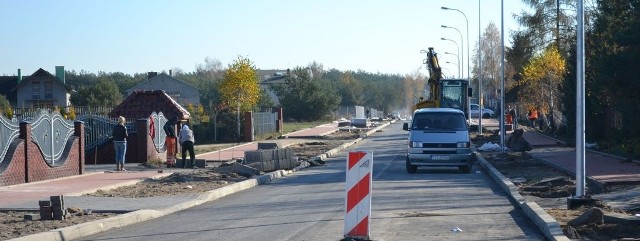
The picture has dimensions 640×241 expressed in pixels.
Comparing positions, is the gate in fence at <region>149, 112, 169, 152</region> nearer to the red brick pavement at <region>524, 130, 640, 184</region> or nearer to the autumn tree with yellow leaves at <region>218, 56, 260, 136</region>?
the red brick pavement at <region>524, 130, 640, 184</region>

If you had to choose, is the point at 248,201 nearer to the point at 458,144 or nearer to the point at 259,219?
the point at 259,219

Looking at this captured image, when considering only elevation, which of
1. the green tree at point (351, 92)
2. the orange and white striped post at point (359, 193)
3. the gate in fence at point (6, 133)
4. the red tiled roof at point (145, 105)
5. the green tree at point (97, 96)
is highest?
the green tree at point (351, 92)

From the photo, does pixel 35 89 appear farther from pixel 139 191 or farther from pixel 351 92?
pixel 351 92

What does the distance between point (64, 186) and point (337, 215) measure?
30.0 ft

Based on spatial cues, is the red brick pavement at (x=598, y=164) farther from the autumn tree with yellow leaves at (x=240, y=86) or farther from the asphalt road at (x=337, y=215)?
the autumn tree with yellow leaves at (x=240, y=86)

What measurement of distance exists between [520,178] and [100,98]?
62.7m

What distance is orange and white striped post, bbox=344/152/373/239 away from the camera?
37.6 ft

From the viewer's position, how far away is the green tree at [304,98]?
99.5 metres

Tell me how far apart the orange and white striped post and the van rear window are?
1634 cm

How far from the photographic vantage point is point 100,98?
82.0m

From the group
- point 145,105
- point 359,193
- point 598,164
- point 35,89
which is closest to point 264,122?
point 145,105

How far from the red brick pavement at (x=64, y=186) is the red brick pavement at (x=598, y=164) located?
11567mm

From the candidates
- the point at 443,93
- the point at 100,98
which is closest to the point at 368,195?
the point at 443,93

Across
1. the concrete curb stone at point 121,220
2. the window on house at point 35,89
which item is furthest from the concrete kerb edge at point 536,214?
the window on house at point 35,89
